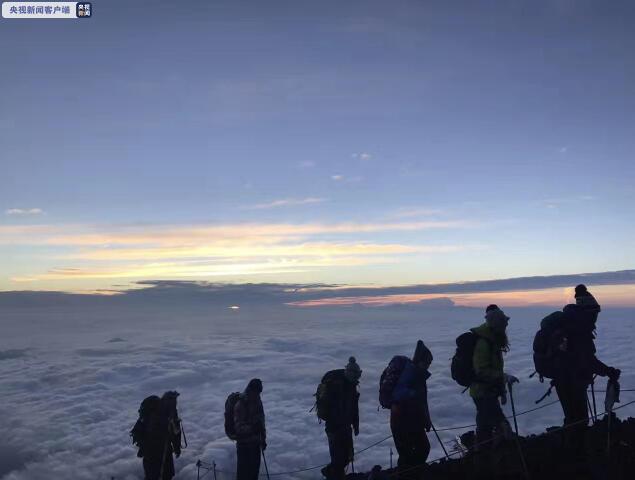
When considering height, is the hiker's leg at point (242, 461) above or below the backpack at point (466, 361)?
below

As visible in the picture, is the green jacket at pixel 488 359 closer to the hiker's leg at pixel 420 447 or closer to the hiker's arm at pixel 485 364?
the hiker's arm at pixel 485 364

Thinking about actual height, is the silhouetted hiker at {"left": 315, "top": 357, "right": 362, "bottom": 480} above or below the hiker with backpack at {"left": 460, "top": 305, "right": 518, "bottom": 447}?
below

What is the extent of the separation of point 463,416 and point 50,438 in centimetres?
16476

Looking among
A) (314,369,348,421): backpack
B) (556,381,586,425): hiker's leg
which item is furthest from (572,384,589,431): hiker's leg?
(314,369,348,421): backpack

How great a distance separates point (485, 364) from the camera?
7.23 m

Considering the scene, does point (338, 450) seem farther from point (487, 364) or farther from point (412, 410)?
point (487, 364)

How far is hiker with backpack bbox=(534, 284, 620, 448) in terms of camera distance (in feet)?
24.9

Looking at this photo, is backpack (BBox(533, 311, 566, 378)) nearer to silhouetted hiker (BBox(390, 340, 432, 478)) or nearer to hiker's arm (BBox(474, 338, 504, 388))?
hiker's arm (BBox(474, 338, 504, 388))

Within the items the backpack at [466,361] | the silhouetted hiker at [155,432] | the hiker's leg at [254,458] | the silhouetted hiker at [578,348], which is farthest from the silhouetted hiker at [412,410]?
the silhouetted hiker at [155,432]

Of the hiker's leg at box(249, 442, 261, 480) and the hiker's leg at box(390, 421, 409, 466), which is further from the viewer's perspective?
the hiker's leg at box(249, 442, 261, 480)

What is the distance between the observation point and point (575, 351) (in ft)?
25.2

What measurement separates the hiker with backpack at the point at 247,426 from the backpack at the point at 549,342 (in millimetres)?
5864

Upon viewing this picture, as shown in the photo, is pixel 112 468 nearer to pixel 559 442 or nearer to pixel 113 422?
pixel 113 422

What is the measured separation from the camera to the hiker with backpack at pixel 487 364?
7195 mm
